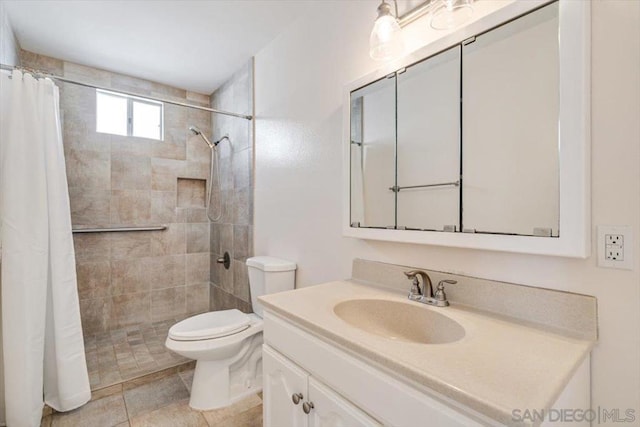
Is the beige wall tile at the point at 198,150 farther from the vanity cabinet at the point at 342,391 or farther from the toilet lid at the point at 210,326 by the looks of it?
the vanity cabinet at the point at 342,391

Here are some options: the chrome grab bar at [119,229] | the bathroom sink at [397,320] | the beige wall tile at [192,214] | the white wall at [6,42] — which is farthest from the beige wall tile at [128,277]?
the bathroom sink at [397,320]

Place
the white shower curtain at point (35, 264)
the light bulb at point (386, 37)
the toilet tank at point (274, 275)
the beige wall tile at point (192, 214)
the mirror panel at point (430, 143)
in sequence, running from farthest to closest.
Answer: the beige wall tile at point (192, 214) → the toilet tank at point (274, 275) → the white shower curtain at point (35, 264) → the light bulb at point (386, 37) → the mirror panel at point (430, 143)

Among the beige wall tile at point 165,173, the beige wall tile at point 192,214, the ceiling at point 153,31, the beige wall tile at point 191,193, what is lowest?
the beige wall tile at point 192,214

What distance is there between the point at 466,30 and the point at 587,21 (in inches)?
13.1

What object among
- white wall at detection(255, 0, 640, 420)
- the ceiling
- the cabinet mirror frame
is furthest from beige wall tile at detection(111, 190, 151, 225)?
the cabinet mirror frame

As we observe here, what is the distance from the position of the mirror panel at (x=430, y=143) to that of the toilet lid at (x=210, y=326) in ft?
3.87

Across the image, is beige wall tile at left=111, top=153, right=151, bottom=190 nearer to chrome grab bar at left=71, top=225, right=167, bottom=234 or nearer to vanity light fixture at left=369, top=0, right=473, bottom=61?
chrome grab bar at left=71, top=225, right=167, bottom=234

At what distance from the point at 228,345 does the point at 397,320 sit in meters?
1.05

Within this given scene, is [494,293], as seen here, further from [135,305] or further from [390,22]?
[135,305]

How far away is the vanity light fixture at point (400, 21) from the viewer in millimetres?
1087

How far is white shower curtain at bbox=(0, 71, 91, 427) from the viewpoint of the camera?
154 cm

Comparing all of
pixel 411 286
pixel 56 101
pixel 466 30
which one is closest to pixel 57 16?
pixel 56 101

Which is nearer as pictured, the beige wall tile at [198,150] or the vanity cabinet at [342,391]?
the vanity cabinet at [342,391]

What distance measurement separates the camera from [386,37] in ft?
4.10
